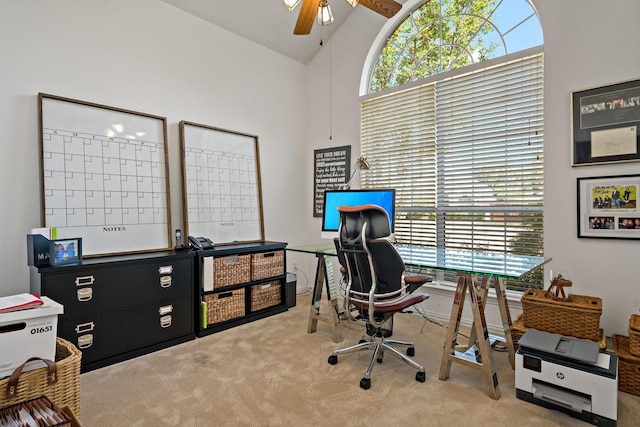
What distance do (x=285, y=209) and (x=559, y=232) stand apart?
9.23 feet

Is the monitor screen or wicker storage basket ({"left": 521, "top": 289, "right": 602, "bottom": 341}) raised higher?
the monitor screen

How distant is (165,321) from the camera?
2.75m

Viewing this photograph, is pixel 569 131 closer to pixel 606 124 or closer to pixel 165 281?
pixel 606 124

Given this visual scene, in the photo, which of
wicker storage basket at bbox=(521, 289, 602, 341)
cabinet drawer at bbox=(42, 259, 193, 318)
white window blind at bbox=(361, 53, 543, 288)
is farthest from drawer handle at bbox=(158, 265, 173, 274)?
wicker storage basket at bbox=(521, 289, 602, 341)

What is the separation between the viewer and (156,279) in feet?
8.85

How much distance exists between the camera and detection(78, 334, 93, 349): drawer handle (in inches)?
92.0

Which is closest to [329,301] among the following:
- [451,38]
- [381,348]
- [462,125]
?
[381,348]

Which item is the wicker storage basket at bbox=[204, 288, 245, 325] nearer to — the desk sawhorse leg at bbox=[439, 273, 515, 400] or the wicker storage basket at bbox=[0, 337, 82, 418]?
the wicker storage basket at bbox=[0, 337, 82, 418]

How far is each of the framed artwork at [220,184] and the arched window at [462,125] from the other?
1314 millimetres

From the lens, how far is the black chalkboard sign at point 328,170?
4168 millimetres

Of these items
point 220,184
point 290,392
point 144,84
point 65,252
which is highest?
point 144,84

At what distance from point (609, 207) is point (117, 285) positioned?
3.55 m

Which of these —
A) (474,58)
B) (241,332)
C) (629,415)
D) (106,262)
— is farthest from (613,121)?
(106,262)

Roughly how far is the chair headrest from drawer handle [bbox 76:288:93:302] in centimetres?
178
